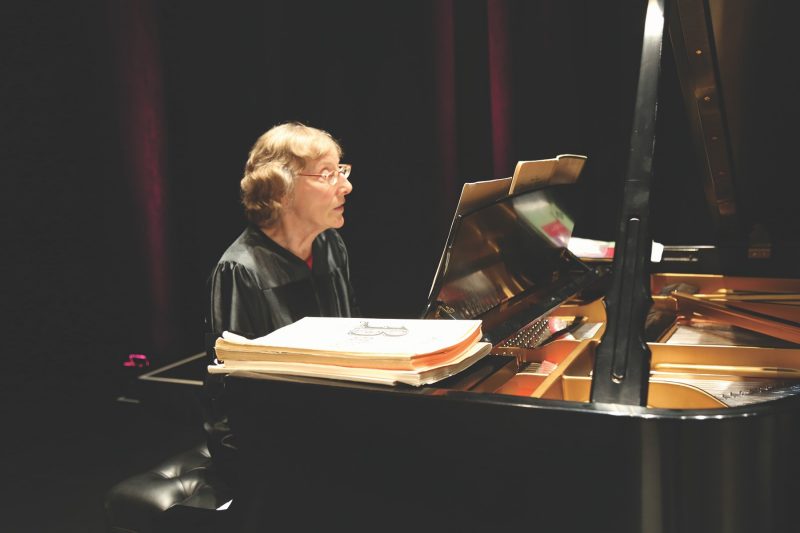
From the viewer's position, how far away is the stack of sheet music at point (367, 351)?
99 cm

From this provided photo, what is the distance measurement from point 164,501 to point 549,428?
125 centimetres

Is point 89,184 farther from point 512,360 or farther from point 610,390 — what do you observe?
point 610,390

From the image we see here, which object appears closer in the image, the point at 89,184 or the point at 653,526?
the point at 653,526

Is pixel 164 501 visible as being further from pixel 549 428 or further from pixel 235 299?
pixel 549 428

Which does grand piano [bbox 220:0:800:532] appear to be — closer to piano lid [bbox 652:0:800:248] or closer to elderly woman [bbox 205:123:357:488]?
piano lid [bbox 652:0:800:248]

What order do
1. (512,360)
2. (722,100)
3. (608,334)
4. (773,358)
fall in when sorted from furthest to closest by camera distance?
(722,100)
(773,358)
(512,360)
(608,334)

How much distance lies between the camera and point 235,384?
109 centimetres

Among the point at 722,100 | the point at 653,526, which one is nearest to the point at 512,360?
the point at 653,526

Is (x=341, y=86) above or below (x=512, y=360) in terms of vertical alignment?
above

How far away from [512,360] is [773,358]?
753 millimetres

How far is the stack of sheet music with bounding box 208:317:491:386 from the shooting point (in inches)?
38.9

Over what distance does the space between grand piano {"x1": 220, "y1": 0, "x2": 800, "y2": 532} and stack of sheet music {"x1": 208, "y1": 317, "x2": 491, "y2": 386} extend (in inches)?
1.0

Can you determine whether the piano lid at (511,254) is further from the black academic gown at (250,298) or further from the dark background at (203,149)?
the dark background at (203,149)

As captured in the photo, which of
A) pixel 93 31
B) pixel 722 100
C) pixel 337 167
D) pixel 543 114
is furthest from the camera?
pixel 543 114
